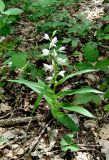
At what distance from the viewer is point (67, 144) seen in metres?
2.42

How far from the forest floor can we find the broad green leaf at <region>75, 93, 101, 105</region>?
136 mm

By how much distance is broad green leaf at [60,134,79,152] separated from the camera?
238 cm

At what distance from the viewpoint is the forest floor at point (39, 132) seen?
240 cm

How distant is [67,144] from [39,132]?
29 centimetres

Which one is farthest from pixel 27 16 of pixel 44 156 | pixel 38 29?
pixel 44 156

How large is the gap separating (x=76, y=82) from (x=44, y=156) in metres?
0.93

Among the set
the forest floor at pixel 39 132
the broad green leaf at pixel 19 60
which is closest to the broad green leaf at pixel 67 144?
the forest floor at pixel 39 132

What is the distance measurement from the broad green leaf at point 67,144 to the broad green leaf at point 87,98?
1.06 feet

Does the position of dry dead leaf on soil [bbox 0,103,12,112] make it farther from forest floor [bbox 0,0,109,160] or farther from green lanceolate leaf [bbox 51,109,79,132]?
green lanceolate leaf [bbox 51,109,79,132]

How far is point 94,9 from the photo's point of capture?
4844mm

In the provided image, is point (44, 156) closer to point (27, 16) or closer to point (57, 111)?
point (57, 111)

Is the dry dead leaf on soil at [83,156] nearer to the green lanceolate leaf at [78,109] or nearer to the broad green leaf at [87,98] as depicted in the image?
the green lanceolate leaf at [78,109]

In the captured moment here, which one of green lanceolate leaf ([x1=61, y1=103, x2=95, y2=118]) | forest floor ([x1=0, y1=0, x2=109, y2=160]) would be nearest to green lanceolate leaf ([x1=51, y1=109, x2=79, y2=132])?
green lanceolate leaf ([x1=61, y1=103, x2=95, y2=118])

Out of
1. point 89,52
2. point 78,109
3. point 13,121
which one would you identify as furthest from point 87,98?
point 13,121
